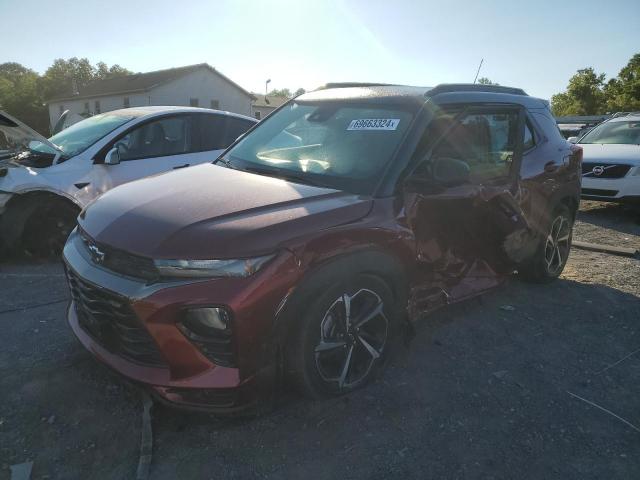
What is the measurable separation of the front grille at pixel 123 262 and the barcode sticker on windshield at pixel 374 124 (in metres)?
1.74

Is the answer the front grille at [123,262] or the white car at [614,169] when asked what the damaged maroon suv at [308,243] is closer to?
the front grille at [123,262]

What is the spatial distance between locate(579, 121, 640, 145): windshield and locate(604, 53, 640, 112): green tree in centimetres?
3520

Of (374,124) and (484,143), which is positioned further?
(484,143)

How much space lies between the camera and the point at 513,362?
3.39 m

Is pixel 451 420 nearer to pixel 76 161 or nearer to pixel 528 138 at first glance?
pixel 528 138

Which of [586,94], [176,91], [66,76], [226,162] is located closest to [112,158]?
[226,162]

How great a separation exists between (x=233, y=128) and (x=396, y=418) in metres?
4.60

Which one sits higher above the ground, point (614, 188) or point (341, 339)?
point (614, 188)

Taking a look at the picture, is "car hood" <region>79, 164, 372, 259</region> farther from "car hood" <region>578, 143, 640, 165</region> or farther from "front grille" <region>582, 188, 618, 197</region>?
"front grille" <region>582, 188, 618, 197</region>

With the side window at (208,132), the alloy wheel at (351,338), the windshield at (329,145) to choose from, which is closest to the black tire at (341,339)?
the alloy wheel at (351,338)

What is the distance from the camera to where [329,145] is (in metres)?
3.24

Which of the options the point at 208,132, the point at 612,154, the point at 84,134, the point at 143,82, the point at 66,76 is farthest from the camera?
the point at 66,76

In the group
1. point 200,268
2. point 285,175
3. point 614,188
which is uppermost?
point 285,175

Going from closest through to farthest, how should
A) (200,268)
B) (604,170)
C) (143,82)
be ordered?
(200,268) < (604,170) < (143,82)
